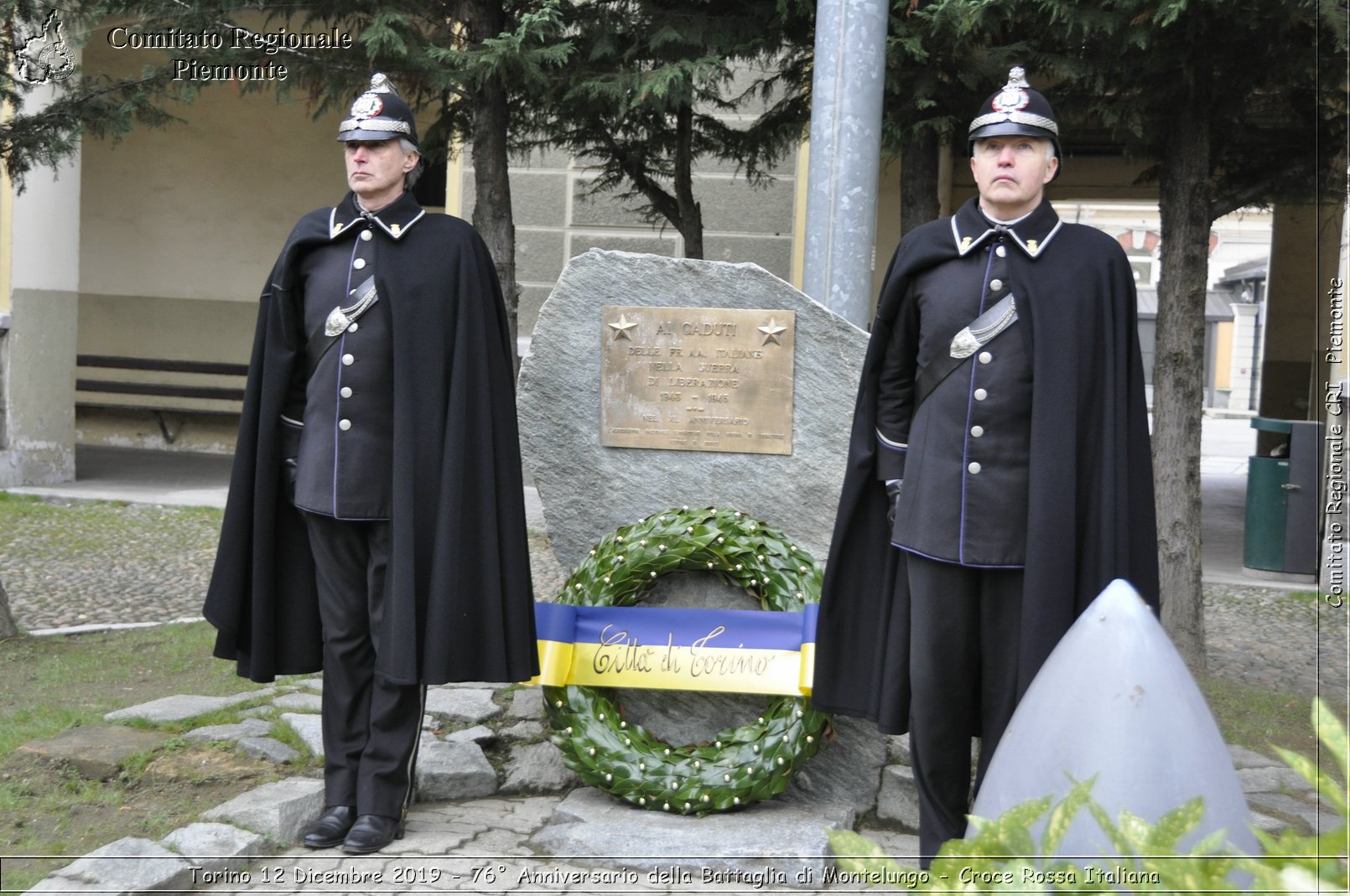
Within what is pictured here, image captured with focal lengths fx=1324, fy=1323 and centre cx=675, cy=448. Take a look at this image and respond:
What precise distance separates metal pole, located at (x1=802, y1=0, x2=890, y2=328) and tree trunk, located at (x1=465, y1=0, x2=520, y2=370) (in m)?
2.14

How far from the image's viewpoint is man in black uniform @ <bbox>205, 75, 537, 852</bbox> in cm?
349

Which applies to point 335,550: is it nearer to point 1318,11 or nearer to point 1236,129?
point 1318,11

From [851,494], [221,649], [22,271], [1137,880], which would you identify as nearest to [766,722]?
[851,494]

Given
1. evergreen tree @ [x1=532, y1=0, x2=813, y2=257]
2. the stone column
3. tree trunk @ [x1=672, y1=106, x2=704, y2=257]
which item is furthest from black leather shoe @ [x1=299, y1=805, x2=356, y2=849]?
the stone column

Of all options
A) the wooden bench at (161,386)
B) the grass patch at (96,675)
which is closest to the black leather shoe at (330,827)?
the grass patch at (96,675)

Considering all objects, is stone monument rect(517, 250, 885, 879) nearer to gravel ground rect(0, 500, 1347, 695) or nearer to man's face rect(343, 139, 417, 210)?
man's face rect(343, 139, 417, 210)

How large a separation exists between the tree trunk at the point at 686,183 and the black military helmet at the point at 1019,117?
462cm

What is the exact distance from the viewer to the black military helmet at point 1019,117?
3012mm

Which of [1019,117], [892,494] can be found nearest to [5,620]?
[892,494]

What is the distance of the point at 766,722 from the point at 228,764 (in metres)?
1.63

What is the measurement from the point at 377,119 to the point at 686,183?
4.77m

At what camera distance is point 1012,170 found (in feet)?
10.1

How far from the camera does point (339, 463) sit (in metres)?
3.50

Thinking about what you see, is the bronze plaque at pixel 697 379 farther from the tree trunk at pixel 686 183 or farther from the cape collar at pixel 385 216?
the tree trunk at pixel 686 183
